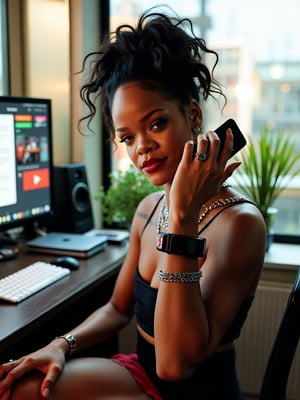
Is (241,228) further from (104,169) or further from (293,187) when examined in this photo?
(104,169)

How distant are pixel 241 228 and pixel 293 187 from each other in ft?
4.39

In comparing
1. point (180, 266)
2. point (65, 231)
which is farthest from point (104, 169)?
point (180, 266)

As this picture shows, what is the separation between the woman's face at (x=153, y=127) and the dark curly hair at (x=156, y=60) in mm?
29

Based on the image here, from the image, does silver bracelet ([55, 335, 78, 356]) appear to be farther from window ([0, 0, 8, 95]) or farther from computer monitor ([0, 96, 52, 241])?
window ([0, 0, 8, 95])

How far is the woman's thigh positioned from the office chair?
0.39 meters

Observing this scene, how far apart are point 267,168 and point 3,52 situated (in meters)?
1.26

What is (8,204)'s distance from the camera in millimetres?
1724

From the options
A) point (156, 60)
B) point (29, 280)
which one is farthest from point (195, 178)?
point (29, 280)

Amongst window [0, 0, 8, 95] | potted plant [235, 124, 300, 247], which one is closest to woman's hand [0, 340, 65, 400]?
Result: potted plant [235, 124, 300, 247]

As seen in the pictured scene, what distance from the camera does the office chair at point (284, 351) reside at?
0.89 metres

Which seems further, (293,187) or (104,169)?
(104,169)

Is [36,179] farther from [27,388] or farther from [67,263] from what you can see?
[27,388]

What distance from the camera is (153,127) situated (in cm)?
115

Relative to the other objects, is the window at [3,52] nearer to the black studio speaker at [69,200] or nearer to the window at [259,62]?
the black studio speaker at [69,200]
